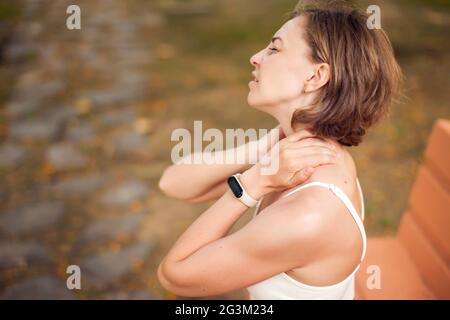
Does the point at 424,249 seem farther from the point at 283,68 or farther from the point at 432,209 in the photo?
the point at 283,68

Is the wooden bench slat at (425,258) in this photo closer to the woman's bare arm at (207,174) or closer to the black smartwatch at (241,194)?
the woman's bare arm at (207,174)

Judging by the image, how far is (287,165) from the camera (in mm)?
1775

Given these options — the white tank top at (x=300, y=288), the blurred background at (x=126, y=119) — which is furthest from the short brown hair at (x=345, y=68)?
the blurred background at (x=126, y=119)

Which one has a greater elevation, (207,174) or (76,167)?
(207,174)

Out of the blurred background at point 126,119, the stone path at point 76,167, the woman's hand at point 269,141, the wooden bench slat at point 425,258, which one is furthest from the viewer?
the blurred background at point 126,119

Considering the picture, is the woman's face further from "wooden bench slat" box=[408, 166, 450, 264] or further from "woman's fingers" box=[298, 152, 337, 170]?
"wooden bench slat" box=[408, 166, 450, 264]

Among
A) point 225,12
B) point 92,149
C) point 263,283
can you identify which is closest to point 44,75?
point 92,149

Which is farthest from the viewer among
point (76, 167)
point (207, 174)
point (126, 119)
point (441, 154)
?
point (126, 119)

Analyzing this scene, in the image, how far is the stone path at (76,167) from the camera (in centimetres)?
348

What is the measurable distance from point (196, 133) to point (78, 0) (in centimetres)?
428

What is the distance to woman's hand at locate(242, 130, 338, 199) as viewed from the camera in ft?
5.83

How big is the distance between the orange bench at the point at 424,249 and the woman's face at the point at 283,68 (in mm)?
1026

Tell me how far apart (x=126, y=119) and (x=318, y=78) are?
381cm

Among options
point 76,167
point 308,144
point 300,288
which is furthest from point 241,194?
point 76,167
